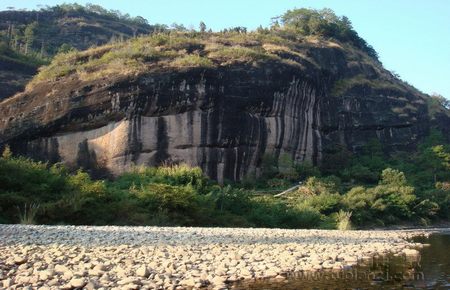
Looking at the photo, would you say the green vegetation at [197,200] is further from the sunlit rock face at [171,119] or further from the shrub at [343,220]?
the sunlit rock face at [171,119]

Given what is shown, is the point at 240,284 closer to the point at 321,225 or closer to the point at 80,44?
the point at 321,225

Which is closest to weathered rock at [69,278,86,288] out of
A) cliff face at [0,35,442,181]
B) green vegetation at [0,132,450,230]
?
green vegetation at [0,132,450,230]

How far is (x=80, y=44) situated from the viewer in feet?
235

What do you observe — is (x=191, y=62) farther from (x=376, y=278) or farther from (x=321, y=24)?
(x=321, y=24)

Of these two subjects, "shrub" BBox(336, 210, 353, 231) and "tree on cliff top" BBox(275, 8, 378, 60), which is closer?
"shrub" BBox(336, 210, 353, 231)

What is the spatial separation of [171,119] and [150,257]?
960 inches

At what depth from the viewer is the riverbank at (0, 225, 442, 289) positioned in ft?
24.9

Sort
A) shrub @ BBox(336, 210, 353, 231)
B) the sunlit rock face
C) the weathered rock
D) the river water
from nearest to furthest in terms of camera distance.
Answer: the weathered rock
the river water
shrub @ BBox(336, 210, 353, 231)
the sunlit rock face

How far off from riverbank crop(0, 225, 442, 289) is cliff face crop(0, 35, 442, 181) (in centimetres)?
1897

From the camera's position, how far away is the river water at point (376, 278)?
27.8 ft

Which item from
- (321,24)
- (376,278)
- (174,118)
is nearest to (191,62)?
(174,118)

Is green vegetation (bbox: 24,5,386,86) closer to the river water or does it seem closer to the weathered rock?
the river water

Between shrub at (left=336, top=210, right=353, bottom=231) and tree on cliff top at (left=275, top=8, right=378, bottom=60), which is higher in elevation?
tree on cliff top at (left=275, top=8, right=378, bottom=60)

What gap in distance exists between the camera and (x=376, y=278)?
9.55 meters
